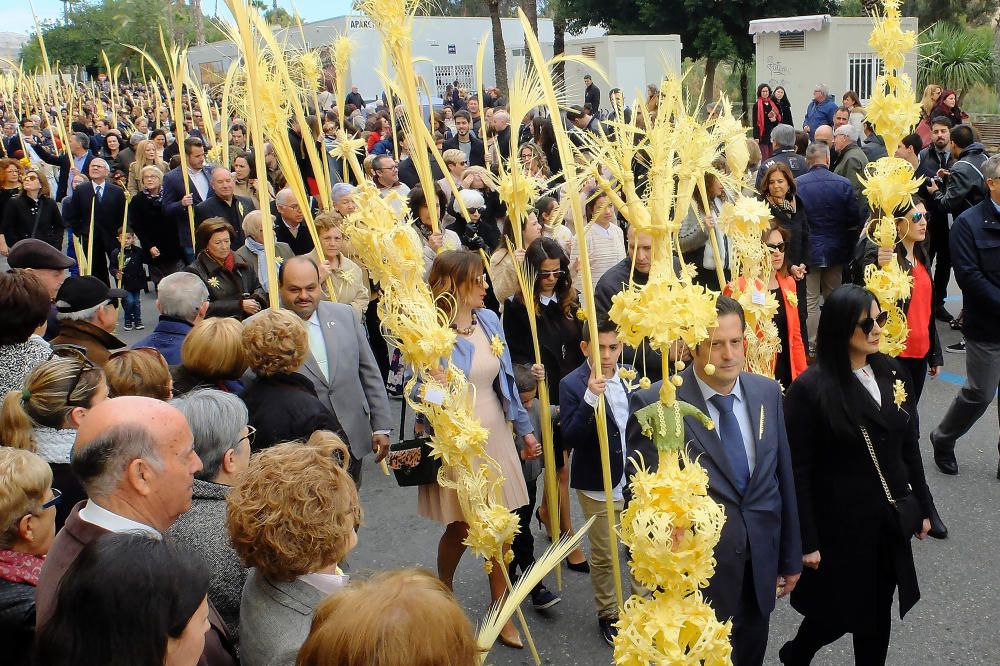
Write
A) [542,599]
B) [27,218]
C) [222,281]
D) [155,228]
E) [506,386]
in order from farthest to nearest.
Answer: [27,218] < [155,228] < [222,281] < [542,599] < [506,386]

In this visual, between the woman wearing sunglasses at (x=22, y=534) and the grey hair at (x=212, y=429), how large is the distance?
445mm

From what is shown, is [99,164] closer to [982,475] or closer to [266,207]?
[266,207]

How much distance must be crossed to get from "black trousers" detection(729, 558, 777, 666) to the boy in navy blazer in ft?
3.14

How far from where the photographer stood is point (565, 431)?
4098 mm

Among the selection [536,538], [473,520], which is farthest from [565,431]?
[536,538]

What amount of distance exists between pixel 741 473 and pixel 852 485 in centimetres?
62

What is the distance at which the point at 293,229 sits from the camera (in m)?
7.02

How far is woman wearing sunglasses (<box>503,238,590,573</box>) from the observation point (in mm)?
4891

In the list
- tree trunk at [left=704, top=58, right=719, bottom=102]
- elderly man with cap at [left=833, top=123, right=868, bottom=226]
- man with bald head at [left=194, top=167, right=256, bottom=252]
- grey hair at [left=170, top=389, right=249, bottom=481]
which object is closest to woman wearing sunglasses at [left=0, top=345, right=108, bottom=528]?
grey hair at [left=170, top=389, right=249, bottom=481]

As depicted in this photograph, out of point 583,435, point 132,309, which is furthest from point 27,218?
point 583,435

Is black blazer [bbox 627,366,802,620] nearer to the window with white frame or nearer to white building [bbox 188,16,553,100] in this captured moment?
the window with white frame

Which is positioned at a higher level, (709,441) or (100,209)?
A: (100,209)

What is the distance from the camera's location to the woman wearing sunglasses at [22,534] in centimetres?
243

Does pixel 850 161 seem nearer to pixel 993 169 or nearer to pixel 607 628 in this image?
pixel 993 169
